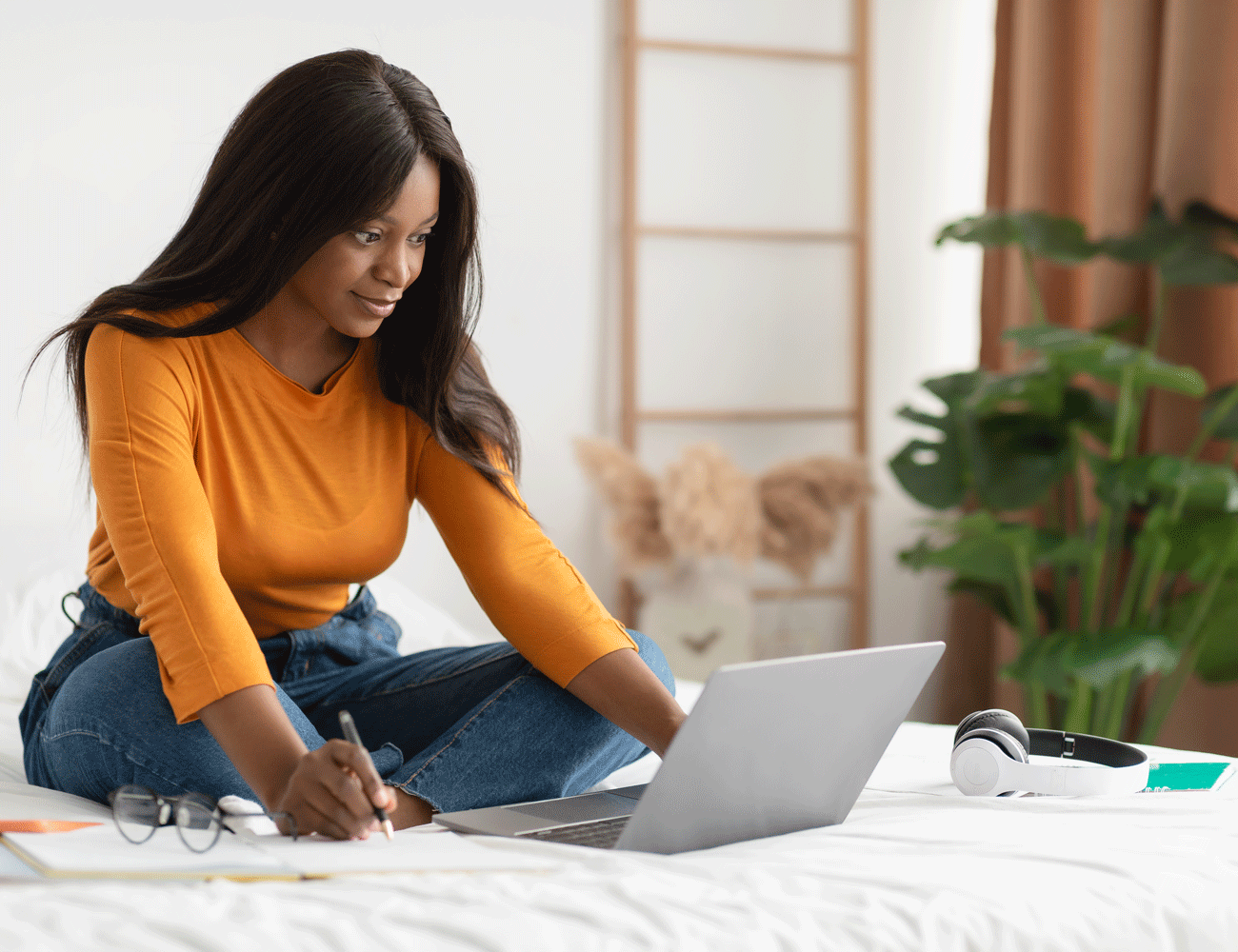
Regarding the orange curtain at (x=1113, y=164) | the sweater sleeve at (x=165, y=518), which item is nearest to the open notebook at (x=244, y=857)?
the sweater sleeve at (x=165, y=518)

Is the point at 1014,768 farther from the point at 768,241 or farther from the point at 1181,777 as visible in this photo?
the point at 768,241

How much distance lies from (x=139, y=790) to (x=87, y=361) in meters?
0.44

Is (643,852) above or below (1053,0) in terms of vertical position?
below

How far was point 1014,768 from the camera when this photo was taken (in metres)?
1.24

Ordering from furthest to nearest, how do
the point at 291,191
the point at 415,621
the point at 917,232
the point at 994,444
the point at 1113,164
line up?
the point at 917,232
the point at 1113,164
the point at 994,444
the point at 415,621
the point at 291,191

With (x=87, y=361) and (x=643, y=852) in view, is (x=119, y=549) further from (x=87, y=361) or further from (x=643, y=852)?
(x=643, y=852)

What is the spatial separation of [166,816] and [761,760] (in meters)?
0.43

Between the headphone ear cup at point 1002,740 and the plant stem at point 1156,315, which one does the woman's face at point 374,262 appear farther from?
the plant stem at point 1156,315

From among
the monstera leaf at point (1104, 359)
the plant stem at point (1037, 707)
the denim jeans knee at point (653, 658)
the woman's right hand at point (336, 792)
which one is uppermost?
the monstera leaf at point (1104, 359)

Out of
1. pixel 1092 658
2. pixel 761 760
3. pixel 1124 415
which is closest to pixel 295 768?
pixel 761 760

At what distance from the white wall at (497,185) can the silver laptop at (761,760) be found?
4.34ft

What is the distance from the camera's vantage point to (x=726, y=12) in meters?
3.04

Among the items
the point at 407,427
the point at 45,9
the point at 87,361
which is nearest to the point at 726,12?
the point at 45,9

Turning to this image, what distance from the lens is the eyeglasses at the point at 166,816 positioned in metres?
0.91
